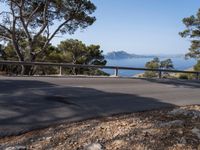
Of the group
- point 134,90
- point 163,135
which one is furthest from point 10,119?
point 134,90

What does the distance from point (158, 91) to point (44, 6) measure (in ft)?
63.3

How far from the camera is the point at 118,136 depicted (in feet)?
22.9

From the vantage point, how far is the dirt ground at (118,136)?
21.4ft

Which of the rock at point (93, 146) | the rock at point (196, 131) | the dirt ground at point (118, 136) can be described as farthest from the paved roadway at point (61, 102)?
the rock at point (196, 131)

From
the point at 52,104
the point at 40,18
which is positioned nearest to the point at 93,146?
the point at 52,104

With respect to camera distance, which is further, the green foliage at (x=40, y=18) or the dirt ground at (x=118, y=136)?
the green foliage at (x=40, y=18)

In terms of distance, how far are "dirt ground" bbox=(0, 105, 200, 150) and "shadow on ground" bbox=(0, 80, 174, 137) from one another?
26.5 inches

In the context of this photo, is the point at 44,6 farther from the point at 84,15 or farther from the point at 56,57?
the point at 56,57

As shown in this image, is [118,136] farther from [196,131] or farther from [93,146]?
[196,131]

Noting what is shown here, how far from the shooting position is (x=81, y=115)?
31.1 feet

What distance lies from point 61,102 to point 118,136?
169 inches

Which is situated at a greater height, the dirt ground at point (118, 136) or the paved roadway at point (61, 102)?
the paved roadway at point (61, 102)

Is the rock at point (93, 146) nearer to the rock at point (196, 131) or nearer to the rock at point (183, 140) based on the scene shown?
the rock at point (183, 140)

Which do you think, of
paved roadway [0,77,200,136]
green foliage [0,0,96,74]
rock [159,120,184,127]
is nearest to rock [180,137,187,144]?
rock [159,120,184,127]
